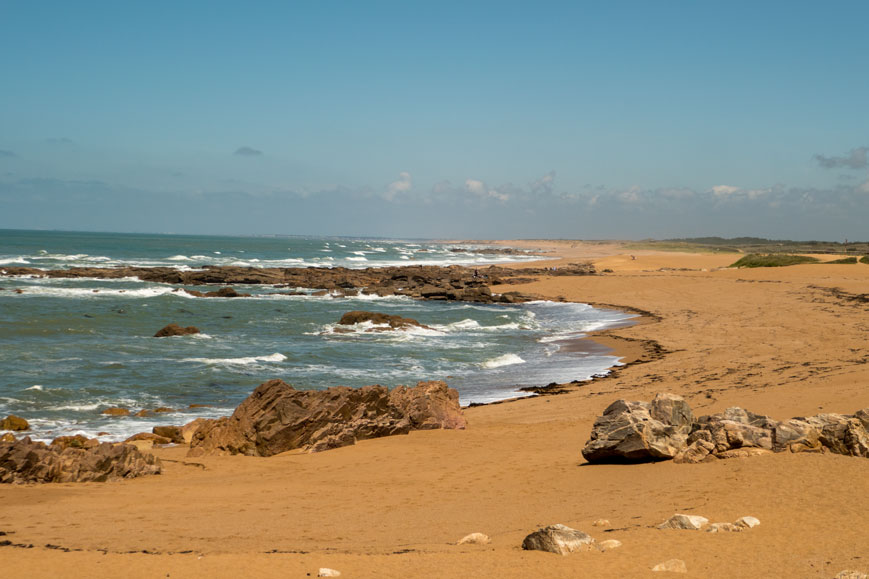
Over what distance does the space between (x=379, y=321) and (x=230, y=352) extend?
7994 millimetres

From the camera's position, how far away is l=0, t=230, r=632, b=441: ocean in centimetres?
1587

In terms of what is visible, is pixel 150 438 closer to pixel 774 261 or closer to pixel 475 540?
pixel 475 540

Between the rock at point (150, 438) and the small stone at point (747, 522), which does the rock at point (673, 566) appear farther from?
the rock at point (150, 438)

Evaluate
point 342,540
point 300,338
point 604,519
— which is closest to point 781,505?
point 604,519

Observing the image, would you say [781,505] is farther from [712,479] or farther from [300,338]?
[300,338]

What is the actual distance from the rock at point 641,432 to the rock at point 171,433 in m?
7.45

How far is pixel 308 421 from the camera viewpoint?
39.6ft

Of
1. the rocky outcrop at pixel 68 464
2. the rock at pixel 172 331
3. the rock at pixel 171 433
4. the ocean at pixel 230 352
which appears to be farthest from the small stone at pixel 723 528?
the rock at pixel 172 331

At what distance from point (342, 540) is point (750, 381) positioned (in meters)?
12.1

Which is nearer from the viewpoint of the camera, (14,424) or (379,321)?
(14,424)

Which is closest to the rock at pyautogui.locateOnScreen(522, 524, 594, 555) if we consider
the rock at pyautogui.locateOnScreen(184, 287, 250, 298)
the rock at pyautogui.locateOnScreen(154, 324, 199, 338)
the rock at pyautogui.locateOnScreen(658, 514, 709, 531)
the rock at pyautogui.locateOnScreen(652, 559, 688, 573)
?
the rock at pyautogui.locateOnScreen(652, 559, 688, 573)

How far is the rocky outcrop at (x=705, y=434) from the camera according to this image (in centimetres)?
880

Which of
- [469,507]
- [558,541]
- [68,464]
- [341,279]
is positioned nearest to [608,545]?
[558,541]

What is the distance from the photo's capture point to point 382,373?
19.7 m
